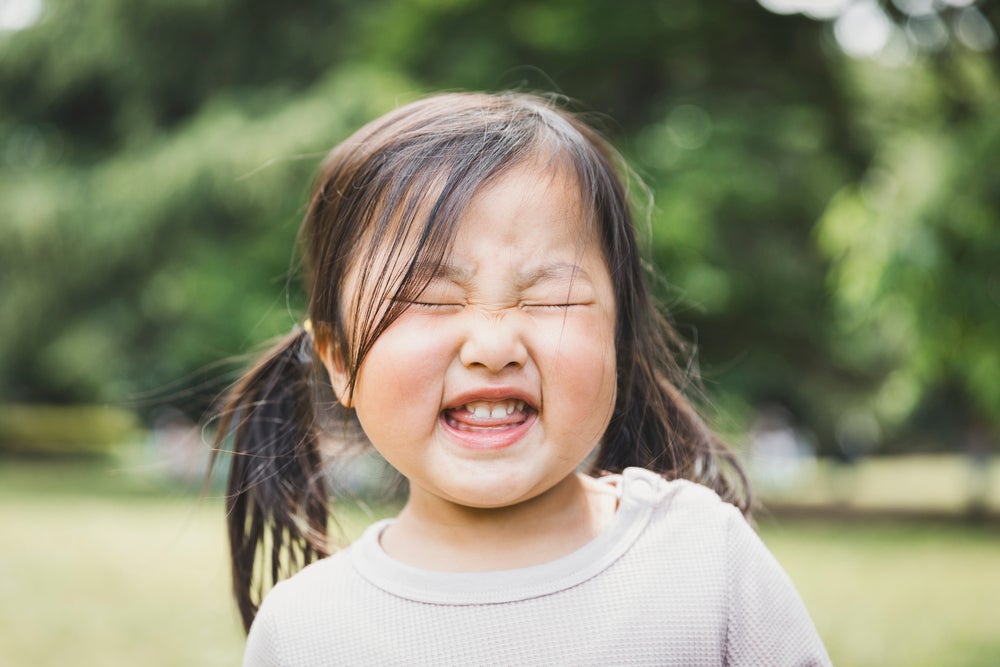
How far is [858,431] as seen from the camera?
1884 cm

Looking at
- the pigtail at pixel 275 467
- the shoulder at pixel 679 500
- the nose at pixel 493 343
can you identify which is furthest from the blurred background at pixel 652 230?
the nose at pixel 493 343

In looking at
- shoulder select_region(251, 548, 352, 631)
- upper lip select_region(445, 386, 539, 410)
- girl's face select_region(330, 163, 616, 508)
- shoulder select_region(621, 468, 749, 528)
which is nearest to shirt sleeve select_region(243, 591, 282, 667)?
shoulder select_region(251, 548, 352, 631)

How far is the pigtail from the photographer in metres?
1.93

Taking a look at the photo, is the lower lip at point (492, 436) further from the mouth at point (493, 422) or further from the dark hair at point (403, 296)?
the dark hair at point (403, 296)

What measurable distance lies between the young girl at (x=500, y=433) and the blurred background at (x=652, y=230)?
3.69m

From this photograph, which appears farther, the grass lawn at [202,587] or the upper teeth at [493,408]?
the grass lawn at [202,587]

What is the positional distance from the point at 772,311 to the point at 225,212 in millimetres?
6576

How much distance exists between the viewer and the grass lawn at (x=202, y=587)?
17.3ft

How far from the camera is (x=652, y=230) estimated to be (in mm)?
4840

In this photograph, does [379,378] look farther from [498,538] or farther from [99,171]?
[99,171]

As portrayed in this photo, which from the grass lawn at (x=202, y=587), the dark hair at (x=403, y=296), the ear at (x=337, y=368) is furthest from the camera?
the grass lawn at (x=202, y=587)

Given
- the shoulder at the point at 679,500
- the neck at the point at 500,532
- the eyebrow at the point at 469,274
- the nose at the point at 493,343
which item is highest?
the eyebrow at the point at 469,274

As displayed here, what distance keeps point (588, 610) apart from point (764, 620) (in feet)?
0.75

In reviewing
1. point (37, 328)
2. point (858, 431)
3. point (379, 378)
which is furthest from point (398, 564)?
point (858, 431)
